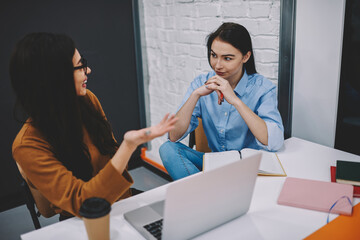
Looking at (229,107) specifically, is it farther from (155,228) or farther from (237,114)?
(155,228)

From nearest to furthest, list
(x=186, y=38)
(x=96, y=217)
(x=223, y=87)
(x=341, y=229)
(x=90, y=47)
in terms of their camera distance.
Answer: (x=96, y=217), (x=341, y=229), (x=223, y=87), (x=186, y=38), (x=90, y=47)

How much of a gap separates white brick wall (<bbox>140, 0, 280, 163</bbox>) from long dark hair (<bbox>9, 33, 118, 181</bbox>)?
3.50 ft

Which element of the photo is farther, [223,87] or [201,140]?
[201,140]

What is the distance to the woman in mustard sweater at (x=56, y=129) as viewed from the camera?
1.00 metres

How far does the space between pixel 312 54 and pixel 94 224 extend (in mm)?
1320

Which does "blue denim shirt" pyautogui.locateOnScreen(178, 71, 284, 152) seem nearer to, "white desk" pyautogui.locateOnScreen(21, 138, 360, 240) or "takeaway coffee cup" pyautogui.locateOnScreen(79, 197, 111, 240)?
"white desk" pyautogui.locateOnScreen(21, 138, 360, 240)

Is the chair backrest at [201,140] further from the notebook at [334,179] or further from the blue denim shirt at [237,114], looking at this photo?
the notebook at [334,179]

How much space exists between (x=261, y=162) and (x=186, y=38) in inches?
52.2

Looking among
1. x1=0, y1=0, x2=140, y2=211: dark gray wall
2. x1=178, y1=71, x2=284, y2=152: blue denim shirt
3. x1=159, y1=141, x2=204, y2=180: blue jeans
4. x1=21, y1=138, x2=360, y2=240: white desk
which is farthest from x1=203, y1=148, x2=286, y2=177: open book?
x1=0, y1=0, x2=140, y2=211: dark gray wall

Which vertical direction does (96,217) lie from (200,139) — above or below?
above

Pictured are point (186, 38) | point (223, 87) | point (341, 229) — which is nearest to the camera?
point (341, 229)

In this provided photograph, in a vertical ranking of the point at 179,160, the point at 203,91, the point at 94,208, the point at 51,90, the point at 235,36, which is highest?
the point at 235,36

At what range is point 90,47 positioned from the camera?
8.37ft

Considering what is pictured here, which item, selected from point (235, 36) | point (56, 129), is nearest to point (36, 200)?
point (56, 129)
